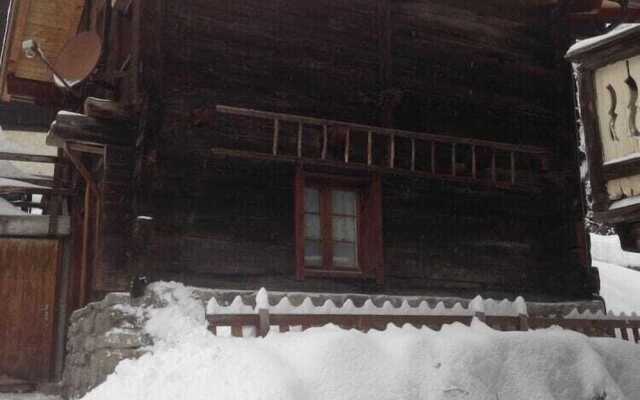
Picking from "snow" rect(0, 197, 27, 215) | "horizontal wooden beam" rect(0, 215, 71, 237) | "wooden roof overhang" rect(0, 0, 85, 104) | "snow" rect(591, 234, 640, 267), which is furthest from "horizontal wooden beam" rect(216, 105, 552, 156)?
"snow" rect(591, 234, 640, 267)

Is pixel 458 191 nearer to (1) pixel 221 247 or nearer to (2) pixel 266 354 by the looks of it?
(1) pixel 221 247

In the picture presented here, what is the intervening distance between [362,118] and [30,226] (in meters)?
5.43

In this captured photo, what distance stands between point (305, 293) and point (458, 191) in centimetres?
283

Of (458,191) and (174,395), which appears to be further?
(458,191)

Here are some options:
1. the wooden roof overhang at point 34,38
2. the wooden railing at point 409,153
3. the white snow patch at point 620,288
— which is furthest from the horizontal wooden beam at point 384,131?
the white snow patch at point 620,288

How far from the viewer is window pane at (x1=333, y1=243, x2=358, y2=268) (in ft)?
32.9

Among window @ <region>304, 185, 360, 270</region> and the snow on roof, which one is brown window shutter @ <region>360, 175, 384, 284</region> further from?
the snow on roof

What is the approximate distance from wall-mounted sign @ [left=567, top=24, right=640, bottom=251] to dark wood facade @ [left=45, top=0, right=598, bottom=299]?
10.4ft

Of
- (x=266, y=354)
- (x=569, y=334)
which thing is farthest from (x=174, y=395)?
(x=569, y=334)

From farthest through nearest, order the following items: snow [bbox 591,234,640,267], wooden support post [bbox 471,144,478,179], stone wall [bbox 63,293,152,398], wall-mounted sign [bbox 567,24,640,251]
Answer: snow [bbox 591,234,640,267] < wooden support post [bbox 471,144,478,179] < stone wall [bbox 63,293,152,398] < wall-mounted sign [bbox 567,24,640,251]

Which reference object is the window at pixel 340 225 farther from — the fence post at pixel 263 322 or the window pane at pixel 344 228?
the fence post at pixel 263 322

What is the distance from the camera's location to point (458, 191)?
35.9 ft

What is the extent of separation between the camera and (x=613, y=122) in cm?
723

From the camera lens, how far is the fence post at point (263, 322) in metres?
7.54
